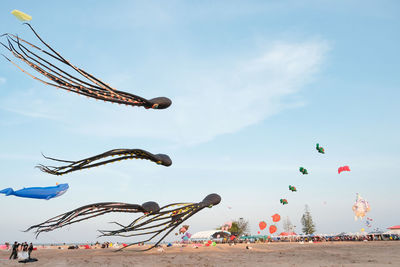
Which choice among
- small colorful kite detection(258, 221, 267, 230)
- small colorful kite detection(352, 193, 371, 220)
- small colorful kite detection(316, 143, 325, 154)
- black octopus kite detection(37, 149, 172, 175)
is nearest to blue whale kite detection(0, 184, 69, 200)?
black octopus kite detection(37, 149, 172, 175)

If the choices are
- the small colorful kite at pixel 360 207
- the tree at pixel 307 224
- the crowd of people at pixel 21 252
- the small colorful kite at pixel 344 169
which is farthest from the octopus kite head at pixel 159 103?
the tree at pixel 307 224

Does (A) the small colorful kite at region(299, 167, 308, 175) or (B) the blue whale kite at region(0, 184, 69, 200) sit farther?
(A) the small colorful kite at region(299, 167, 308, 175)

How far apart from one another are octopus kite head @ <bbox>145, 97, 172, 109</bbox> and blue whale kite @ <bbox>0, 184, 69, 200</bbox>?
5320mm

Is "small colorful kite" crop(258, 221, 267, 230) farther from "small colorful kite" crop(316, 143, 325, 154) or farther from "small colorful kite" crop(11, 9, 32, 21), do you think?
"small colorful kite" crop(11, 9, 32, 21)

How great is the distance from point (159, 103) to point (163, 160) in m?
1.10

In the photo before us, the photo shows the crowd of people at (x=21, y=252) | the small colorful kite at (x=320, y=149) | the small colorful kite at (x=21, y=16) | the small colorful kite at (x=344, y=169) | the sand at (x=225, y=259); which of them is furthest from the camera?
the small colorful kite at (x=344, y=169)

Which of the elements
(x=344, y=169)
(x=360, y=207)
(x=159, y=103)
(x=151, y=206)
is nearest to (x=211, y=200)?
(x=151, y=206)

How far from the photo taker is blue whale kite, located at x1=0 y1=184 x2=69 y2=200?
833 cm

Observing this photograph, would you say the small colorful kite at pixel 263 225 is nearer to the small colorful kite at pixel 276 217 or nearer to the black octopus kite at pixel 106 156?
the small colorful kite at pixel 276 217

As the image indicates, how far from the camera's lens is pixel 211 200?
6.07 metres

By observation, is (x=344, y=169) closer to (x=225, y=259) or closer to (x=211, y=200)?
(x=225, y=259)

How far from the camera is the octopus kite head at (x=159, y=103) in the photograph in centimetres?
533

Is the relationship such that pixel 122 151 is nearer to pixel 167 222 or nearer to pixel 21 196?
pixel 167 222

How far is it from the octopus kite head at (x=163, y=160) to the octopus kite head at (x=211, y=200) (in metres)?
1.10
